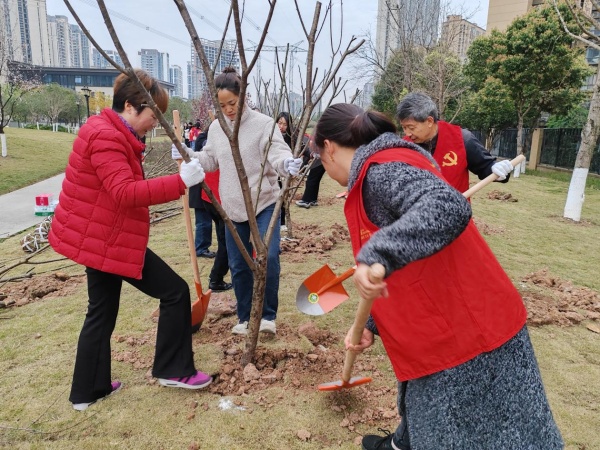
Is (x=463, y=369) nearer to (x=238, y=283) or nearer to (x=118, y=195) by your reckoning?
(x=118, y=195)

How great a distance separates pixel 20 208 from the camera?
30.9 ft

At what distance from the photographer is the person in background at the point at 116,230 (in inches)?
74.3

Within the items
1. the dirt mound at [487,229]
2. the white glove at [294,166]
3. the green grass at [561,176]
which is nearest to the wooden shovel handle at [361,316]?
the white glove at [294,166]

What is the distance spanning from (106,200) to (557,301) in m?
3.63

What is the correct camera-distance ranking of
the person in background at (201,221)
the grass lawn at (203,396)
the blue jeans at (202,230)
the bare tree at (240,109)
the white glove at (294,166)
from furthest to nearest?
1. the blue jeans at (202,230)
2. the person in background at (201,221)
3. the white glove at (294,166)
4. the grass lawn at (203,396)
5. the bare tree at (240,109)

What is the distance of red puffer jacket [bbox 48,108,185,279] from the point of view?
188 centimetres

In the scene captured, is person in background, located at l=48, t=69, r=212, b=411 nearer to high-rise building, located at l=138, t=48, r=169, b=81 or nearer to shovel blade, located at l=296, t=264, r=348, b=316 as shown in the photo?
shovel blade, located at l=296, t=264, r=348, b=316

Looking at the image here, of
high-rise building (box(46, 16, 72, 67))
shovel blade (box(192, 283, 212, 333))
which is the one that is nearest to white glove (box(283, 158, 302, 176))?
shovel blade (box(192, 283, 212, 333))

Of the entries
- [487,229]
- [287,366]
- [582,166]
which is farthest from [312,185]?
[287,366]

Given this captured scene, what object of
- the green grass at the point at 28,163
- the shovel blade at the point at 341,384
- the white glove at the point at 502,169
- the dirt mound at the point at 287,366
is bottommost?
the green grass at the point at 28,163

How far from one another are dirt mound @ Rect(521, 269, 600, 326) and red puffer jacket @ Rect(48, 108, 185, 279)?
2.82 m

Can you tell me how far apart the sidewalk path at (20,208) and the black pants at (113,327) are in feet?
20.1

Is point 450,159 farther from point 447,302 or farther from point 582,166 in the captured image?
point 582,166

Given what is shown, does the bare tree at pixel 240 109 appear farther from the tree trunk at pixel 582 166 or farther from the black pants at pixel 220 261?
the tree trunk at pixel 582 166
